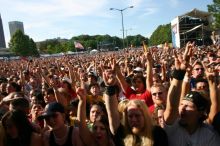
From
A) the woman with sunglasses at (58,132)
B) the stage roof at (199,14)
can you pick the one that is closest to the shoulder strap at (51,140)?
the woman with sunglasses at (58,132)

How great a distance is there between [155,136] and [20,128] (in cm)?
151

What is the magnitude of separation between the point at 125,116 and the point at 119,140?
0.27 metres

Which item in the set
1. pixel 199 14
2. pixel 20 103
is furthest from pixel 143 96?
pixel 199 14

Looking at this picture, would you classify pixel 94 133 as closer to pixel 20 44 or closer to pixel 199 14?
pixel 199 14

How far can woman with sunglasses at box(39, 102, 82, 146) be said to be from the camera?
3865 mm

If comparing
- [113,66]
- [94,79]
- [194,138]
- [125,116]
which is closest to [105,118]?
[125,116]

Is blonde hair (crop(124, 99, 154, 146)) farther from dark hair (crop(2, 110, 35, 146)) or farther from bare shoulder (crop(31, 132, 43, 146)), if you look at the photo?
dark hair (crop(2, 110, 35, 146))

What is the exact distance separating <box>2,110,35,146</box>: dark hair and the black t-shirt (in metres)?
0.97

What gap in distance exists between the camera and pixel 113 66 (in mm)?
5863

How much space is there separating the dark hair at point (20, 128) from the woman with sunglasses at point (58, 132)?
0.63ft

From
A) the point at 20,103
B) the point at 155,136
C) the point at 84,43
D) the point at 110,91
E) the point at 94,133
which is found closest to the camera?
the point at 155,136

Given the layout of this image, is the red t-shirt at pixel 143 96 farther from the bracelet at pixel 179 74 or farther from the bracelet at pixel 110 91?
the bracelet at pixel 179 74

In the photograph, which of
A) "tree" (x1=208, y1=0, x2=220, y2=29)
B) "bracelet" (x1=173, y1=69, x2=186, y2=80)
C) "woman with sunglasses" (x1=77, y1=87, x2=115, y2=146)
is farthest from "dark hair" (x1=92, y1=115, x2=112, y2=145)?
"tree" (x1=208, y1=0, x2=220, y2=29)

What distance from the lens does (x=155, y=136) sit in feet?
11.9
